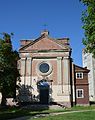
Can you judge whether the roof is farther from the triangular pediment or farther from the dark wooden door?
the dark wooden door

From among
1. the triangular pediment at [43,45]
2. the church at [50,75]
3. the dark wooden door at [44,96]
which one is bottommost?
the dark wooden door at [44,96]

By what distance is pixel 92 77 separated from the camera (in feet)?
290

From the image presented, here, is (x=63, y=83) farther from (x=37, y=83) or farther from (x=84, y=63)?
(x=84, y=63)

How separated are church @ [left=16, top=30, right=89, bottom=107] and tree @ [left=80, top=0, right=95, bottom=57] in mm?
22586

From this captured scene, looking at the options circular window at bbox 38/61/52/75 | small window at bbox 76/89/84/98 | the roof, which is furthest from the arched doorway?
the roof

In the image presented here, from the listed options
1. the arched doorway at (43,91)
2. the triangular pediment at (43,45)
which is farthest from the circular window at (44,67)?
the triangular pediment at (43,45)

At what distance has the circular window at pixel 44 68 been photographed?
46.1 meters

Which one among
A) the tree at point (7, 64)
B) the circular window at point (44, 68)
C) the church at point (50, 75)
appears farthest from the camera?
the circular window at point (44, 68)

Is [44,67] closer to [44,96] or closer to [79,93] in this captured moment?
[44,96]

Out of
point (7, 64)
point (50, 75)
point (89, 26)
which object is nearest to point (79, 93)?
point (50, 75)

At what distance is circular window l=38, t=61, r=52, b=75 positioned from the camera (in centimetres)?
4609

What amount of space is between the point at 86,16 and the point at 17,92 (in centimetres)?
2535

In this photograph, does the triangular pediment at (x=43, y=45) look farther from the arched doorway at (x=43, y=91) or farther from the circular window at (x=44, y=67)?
the arched doorway at (x=43, y=91)

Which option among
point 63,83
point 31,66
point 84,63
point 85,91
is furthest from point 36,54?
point 84,63
